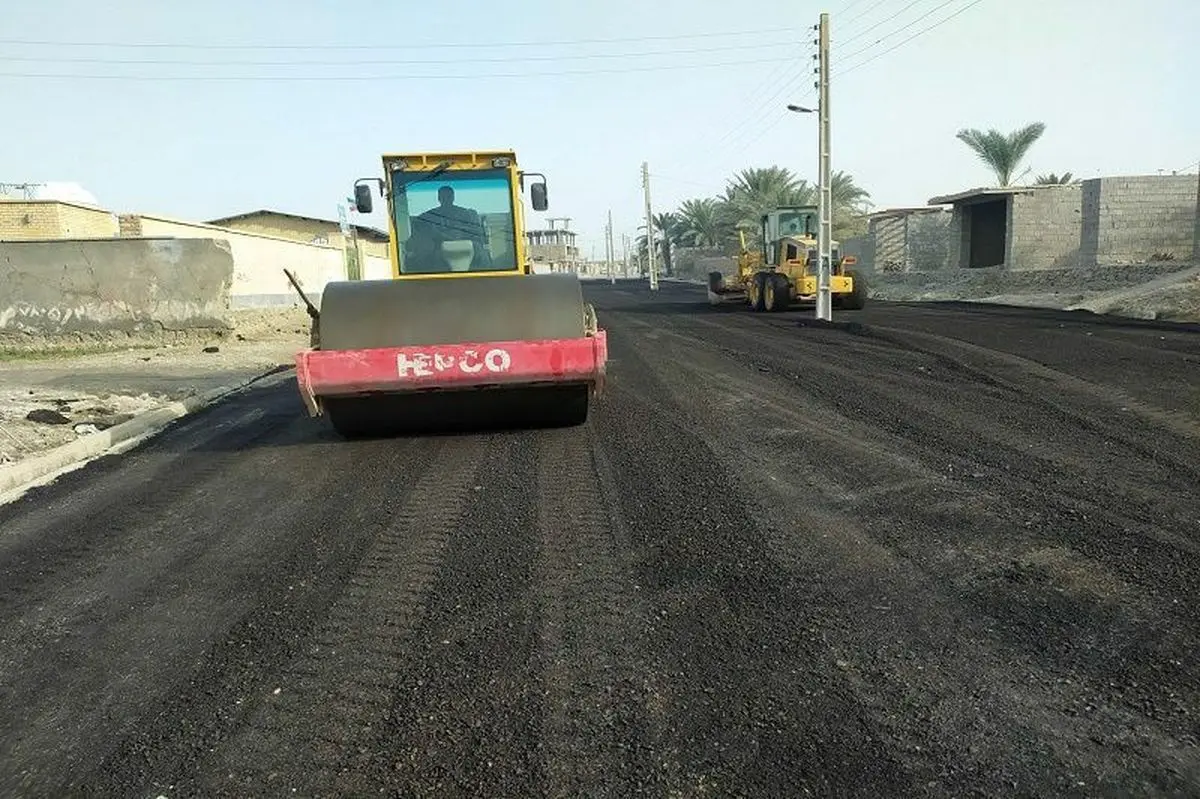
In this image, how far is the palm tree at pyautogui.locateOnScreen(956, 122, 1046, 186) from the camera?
1377 inches

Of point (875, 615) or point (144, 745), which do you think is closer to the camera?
point (144, 745)

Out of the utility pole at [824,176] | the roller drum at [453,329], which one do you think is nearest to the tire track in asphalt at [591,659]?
the roller drum at [453,329]

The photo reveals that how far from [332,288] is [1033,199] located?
98.8 feet

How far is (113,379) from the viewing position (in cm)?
1171

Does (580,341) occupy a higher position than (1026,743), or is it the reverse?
(580,341)

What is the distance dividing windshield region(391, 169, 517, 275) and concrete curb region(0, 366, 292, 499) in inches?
128

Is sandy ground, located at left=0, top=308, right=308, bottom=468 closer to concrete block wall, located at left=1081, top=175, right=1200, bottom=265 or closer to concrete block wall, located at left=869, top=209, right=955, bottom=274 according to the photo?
concrete block wall, located at left=1081, top=175, right=1200, bottom=265

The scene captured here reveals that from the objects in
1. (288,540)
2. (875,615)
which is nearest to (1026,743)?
(875,615)

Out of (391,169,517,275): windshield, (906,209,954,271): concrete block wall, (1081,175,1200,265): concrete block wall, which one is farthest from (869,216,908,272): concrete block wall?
(391,169,517,275): windshield

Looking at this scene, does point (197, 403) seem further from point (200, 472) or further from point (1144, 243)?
point (1144, 243)

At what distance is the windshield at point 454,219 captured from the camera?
8617 millimetres

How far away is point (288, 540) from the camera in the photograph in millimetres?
4699

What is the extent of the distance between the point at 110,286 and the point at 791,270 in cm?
1619

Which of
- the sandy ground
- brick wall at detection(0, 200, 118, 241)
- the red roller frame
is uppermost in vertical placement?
brick wall at detection(0, 200, 118, 241)
